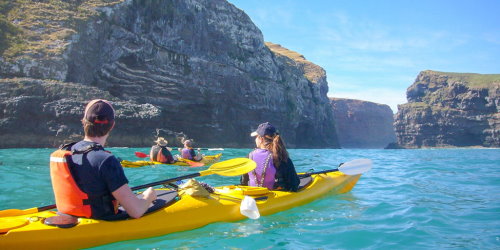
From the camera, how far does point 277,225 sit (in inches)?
217

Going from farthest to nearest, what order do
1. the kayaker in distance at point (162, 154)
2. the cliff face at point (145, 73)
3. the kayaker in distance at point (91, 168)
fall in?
the cliff face at point (145, 73) < the kayaker in distance at point (162, 154) < the kayaker in distance at point (91, 168)

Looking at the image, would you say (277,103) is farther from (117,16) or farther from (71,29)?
(71,29)

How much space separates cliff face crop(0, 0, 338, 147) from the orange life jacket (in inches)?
1044

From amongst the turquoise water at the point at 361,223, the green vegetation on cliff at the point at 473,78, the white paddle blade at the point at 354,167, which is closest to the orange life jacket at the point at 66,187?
the turquoise water at the point at 361,223

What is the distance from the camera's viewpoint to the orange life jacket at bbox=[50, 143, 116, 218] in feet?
12.1

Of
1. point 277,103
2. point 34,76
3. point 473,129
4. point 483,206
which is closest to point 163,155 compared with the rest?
point 483,206

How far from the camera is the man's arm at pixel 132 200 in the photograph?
3.83 m

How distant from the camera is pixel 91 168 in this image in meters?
3.65

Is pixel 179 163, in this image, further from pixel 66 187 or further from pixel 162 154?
pixel 66 187

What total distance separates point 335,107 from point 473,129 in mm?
79385

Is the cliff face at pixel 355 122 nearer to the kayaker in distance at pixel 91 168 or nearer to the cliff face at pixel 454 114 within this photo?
the cliff face at pixel 454 114

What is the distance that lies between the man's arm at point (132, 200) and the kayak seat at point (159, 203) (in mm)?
143

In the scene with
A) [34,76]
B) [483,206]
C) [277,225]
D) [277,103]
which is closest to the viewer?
[277,225]

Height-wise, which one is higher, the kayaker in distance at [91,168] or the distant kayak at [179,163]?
the kayaker in distance at [91,168]
